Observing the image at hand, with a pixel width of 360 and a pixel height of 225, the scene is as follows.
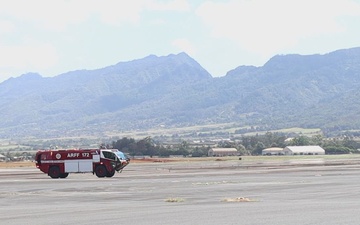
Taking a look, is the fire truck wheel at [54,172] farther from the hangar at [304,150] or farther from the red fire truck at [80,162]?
the hangar at [304,150]

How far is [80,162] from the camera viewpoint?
62188 millimetres

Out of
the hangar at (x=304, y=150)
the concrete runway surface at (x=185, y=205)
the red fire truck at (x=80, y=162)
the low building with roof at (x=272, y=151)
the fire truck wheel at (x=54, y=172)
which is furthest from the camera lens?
the low building with roof at (x=272, y=151)

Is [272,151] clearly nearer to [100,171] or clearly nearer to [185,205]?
[100,171]

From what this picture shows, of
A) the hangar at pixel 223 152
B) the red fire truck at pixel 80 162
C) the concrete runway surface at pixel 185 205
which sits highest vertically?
the hangar at pixel 223 152

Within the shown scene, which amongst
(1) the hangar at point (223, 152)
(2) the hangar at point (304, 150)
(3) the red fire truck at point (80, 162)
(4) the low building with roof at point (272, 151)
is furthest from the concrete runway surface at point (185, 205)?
(2) the hangar at point (304, 150)

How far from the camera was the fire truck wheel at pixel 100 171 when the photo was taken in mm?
61291

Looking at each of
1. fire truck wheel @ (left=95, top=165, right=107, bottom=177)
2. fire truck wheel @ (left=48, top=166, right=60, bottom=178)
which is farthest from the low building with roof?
fire truck wheel @ (left=48, top=166, right=60, bottom=178)

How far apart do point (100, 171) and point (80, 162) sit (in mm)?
1773

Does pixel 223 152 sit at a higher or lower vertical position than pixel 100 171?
higher

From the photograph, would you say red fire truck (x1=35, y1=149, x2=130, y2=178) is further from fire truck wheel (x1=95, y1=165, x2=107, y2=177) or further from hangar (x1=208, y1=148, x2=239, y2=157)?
hangar (x1=208, y1=148, x2=239, y2=157)

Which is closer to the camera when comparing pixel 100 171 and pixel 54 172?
pixel 100 171

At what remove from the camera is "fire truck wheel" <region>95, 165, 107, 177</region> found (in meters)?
61.3

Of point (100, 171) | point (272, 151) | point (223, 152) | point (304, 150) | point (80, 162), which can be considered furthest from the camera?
point (304, 150)

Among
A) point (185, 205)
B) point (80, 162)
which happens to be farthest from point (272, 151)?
point (185, 205)
